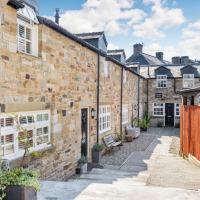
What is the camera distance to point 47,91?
9.02 metres

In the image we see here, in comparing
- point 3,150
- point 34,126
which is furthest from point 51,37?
point 3,150

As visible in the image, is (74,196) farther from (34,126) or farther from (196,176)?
(196,176)

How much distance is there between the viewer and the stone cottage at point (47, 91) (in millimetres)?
7230

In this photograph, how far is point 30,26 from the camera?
828 centimetres

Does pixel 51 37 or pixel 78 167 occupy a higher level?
pixel 51 37

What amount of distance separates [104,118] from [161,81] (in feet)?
50.3

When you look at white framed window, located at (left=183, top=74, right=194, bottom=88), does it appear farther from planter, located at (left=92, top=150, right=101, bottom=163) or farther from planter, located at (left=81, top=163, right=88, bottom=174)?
planter, located at (left=81, top=163, right=88, bottom=174)

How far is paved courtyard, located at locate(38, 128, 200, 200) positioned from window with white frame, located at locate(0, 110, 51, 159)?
46.1 inches

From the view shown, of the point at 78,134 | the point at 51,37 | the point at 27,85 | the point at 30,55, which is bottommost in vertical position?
the point at 78,134

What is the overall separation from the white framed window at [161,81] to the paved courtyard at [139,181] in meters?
10.7

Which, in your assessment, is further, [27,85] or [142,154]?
[142,154]

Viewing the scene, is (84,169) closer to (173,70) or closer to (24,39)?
(24,39)

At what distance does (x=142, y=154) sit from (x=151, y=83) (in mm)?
15543

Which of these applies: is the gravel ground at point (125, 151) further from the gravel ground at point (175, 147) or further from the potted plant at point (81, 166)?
the potted plant at point (81, 166)
